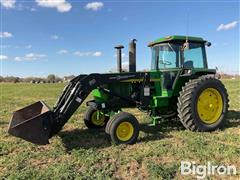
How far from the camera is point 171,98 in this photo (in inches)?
335

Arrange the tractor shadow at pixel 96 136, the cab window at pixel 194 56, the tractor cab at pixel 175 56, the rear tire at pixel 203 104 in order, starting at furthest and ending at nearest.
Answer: the cab window at pixel 194 56 < the tractor cab at pixel 175 56 < the rear tire at pixel 203 104 < the tractor shadow at pixel 96 136

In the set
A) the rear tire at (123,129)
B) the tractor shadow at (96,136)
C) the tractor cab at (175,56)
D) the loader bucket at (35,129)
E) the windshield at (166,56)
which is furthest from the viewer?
the windshield at (166,56)

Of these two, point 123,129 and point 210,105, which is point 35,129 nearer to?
point 123,129

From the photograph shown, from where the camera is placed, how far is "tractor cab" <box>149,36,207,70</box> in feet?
27.7

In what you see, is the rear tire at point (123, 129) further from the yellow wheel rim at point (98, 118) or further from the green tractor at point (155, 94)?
the yellow wheel rim at point (98, 118)

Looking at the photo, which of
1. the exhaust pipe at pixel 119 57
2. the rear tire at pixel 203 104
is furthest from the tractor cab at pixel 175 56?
the exhaust pipe at pixel 119 57

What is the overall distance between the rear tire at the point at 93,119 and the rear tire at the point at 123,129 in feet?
5.74

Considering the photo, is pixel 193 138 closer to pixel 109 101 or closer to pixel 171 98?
pixel 171 98

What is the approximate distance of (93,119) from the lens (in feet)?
28.5

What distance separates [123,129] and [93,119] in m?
1.88

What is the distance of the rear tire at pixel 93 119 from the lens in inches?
A: 340

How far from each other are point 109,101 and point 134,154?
6.36ft

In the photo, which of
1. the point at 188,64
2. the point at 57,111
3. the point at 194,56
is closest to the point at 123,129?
the point at 57,111

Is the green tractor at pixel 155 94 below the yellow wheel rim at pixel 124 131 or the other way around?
the other way around
